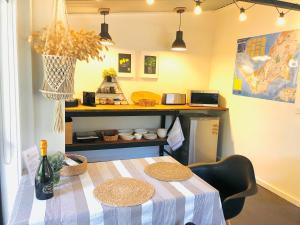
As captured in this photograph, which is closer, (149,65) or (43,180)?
(43,180)

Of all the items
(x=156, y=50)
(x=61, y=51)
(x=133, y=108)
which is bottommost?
(x=133, y=108)

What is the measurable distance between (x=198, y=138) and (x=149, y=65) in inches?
54.6

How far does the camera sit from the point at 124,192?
128 centimetres

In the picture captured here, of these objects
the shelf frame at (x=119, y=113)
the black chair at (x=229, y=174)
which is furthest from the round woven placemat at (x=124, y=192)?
the shelf frame at (x=119, y=113)

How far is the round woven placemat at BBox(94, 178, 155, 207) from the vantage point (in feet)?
3.89

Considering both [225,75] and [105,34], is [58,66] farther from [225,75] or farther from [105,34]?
[225,75]

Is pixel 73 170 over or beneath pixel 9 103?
beneath

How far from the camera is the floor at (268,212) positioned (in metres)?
2.47

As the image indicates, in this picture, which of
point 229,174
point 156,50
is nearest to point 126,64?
point 156,50

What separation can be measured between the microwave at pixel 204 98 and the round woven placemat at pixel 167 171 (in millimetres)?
2380

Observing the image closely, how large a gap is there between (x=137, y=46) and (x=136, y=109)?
1.07 metres

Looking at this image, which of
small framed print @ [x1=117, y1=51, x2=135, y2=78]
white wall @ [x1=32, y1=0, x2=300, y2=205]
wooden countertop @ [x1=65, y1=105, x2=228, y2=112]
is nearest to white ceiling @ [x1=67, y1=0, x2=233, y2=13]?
white wall @ [x1=32, y1=0, x2=300, y2=205]

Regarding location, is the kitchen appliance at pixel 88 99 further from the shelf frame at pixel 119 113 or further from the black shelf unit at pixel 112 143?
the black shelf unit at pixel 112 143

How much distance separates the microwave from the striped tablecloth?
2.59 m
